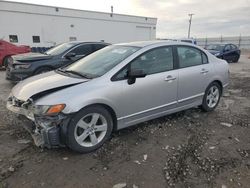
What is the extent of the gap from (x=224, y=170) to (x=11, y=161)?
285 centimetres

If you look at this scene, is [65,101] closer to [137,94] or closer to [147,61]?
[137,94]

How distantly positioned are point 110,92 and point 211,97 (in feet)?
9.02

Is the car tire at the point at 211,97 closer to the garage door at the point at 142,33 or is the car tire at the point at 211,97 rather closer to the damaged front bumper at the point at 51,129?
the damaged front bumper at the point at 51,129

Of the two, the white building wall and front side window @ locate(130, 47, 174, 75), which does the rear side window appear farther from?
the white building wall

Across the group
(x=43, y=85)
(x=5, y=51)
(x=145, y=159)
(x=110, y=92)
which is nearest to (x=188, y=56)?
(x=110, y=92)

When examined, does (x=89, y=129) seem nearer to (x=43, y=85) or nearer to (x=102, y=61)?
(x=43, y=85)

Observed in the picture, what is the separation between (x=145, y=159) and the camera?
3320mm

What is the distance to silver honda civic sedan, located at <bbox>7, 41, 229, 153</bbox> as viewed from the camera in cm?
318

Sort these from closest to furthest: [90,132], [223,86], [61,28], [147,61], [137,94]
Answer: [90,132], [137,94], [147,61], [223,86], [61,28]

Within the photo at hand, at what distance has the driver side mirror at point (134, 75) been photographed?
3.62 metres

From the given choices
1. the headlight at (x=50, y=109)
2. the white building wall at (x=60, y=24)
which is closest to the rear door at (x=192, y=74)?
the headlight at (x=50, y=109)

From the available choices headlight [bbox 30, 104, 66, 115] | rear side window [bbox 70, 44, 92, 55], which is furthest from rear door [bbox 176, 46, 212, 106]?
rear side window [bbox 70, 44, 92, 55]

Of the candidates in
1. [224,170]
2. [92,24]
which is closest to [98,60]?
[224,170]

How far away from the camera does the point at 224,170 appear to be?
3.07 meters
